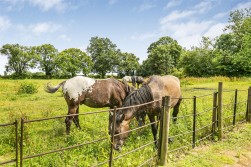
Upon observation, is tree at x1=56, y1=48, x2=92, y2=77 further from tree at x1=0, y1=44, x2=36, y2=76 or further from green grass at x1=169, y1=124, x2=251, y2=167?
green grass at x1=169, y1=124, x2=251, y2=167

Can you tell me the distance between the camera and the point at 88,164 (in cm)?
401

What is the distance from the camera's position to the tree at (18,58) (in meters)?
59.2

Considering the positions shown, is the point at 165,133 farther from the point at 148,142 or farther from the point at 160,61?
the point at 160,61

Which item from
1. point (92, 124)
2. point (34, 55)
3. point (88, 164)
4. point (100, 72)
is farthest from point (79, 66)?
point (88, 164)

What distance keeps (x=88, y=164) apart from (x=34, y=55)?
197 ft

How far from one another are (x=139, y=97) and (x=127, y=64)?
59.2 m

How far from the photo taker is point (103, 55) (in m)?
60.4

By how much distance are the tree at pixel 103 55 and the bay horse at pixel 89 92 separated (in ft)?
175

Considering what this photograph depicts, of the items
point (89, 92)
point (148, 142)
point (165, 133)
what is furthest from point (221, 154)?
point (89, 92)

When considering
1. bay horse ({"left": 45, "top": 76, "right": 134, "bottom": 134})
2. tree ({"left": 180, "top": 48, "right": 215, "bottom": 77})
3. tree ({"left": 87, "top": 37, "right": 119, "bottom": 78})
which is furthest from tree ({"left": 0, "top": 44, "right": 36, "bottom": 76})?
bay horse ({"left": 45, "top": 76, "right": 134, "bottom": 134})

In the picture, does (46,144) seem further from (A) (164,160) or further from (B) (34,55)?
(B) (34,55)

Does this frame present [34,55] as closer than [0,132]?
No

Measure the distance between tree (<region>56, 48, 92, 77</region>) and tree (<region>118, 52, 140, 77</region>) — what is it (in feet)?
29.6

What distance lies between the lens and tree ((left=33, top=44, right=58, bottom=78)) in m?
59.4
